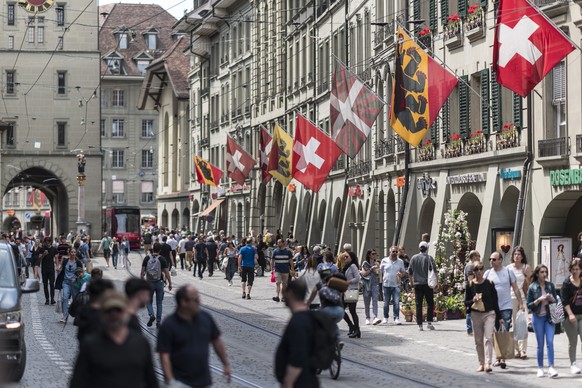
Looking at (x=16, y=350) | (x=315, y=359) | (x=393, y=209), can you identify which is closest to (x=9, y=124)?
(x=393, y=209)

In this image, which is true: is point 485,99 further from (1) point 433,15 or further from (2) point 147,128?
(2) point 147,128

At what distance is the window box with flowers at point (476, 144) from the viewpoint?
3362cm

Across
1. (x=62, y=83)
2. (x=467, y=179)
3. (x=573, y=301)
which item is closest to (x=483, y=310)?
(x=573, y=301)

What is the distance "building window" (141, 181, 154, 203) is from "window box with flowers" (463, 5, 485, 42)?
9205 centimetres

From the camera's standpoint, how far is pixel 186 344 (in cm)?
1151

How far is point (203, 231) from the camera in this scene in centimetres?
7962

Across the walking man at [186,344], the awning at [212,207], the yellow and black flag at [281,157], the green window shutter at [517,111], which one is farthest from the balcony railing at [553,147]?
the awning at [212,207]

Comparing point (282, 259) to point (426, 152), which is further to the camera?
point (426, 152)

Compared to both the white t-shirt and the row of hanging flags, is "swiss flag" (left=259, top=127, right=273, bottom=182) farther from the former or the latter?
the white t-shirt

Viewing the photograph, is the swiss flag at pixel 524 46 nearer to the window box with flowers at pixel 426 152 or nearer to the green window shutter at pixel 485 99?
the green window shutter at pixel 485 99

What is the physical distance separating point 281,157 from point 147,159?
79.5 m

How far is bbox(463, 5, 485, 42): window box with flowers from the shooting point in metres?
33.2

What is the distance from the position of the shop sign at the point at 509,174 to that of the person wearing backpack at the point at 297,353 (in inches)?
785

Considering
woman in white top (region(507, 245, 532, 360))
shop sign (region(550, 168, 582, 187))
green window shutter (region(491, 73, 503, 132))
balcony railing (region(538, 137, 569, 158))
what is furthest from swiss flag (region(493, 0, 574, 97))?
→ green window shutter (region(491, 73, 503, 132))
